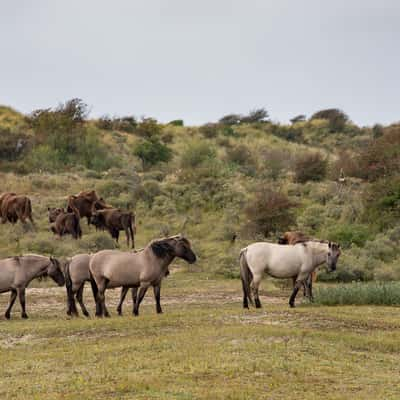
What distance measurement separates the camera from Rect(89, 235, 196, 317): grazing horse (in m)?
17.2

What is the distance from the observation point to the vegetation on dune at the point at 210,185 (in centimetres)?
3197

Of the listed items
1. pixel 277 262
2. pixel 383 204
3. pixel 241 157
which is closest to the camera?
pixel 277 262

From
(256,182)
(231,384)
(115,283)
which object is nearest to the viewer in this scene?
(231,384)

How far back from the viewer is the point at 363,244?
30.9 metres

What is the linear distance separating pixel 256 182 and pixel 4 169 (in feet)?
58.4

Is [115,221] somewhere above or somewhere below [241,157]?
below

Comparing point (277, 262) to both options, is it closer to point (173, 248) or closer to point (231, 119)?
point (173, 248)

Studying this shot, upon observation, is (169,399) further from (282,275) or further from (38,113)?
(38,113)

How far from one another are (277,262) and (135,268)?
316 cm

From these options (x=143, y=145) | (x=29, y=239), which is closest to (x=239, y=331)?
(x=29, y=239)

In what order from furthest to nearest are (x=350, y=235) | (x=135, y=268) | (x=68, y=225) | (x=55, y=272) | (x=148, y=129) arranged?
(x=148, y=129) < (x=68, y=225) < (x=350, y=235) < (x=55, y=272) < (x=135, y=268)

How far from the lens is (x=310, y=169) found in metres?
46.3

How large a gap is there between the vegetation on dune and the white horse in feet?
25.2

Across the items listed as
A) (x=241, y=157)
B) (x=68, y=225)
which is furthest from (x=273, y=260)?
(x=241, y=157)
